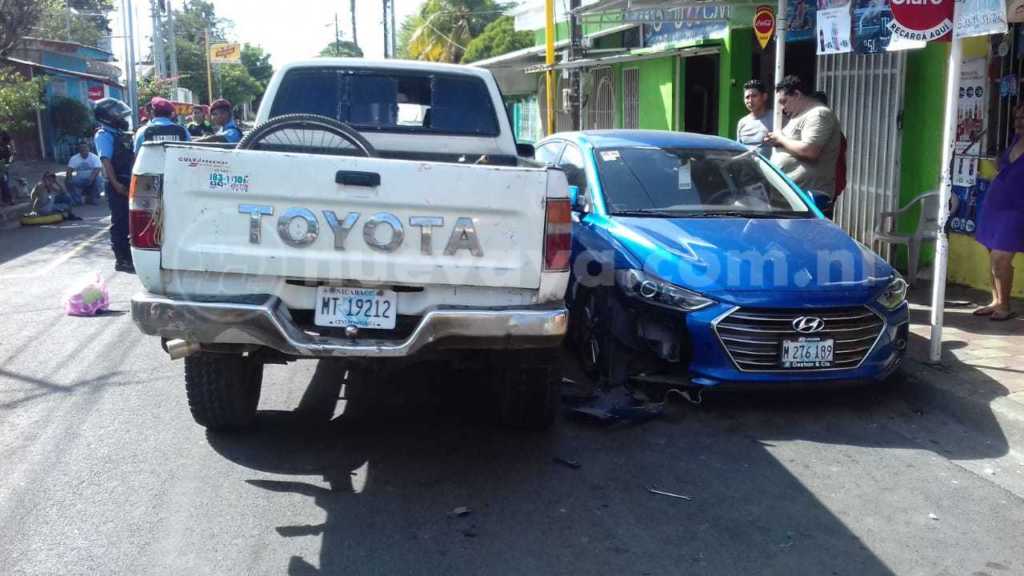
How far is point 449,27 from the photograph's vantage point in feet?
134

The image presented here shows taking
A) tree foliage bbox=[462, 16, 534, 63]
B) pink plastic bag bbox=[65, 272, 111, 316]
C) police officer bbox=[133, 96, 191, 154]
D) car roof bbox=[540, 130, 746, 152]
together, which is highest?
tree foliage bbox=[462, 16, 534, 63]

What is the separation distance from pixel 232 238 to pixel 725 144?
4.25m

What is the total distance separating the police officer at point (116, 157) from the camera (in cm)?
978

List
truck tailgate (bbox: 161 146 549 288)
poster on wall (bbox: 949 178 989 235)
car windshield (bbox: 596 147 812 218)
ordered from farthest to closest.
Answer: poster on wall (bbox: 949 178 989 235) < car windshield (bbox: 596 147 812 218) < truck tailgate (bbox: 161 146 549 288)

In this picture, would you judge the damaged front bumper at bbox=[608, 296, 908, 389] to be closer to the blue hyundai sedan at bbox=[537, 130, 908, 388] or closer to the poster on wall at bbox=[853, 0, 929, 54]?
the blue hyundai sedan at bbox=[537, 130, 908, 388]

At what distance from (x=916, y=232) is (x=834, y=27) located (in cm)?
194

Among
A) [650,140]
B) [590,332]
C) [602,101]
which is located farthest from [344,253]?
[602,101]

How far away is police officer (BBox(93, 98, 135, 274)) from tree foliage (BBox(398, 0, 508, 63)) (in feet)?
98.6

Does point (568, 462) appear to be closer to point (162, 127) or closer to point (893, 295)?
point (893, 295)

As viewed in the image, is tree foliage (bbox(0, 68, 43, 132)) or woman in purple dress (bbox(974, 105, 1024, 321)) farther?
tree foliage (bbox(0, 68, 43, 132))

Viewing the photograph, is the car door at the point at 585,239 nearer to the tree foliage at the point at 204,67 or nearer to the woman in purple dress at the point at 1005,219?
the woman in purple dress at the point at 1005,219

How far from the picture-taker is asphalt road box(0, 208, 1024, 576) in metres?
3.68

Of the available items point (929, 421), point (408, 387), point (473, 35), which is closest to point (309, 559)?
point (408, 387)

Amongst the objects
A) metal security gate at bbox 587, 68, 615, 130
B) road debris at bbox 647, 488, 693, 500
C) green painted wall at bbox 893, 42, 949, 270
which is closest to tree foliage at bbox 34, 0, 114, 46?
metal security gate at bbox 587, 68, 615, 130
